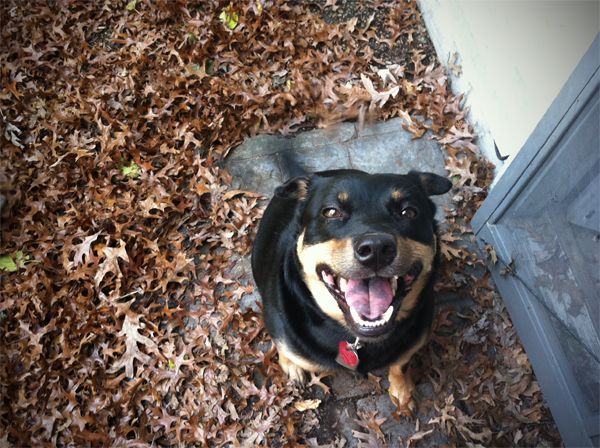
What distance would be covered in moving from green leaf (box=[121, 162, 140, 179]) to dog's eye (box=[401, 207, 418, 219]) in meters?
2.47

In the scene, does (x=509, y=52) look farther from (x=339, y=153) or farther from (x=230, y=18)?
(x=230, y=18)

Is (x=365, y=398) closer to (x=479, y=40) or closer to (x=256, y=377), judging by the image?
(x=256, y=377)

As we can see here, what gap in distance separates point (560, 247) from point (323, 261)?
1649mm

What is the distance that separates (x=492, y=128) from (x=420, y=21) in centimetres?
160

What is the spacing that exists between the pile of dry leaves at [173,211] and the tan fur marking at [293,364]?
4.0 inches

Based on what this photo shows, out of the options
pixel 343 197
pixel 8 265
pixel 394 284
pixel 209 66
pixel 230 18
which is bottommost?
pixel 8 265

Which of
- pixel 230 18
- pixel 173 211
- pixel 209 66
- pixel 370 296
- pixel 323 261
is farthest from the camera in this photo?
pixel 230 18

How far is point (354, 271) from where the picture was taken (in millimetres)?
2322

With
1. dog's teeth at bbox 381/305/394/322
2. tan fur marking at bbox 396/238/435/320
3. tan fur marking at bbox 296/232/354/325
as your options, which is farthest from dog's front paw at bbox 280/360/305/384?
dog's teeth at bbox 381/305/394/322

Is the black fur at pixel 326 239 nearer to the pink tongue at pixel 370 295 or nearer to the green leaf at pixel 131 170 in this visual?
the pink tongue at pixel 370 295

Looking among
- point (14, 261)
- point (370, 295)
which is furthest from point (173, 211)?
point (370, 295)

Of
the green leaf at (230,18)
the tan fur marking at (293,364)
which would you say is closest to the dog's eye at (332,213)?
the tan fur marking at (293,364)

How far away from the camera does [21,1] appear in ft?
16.2

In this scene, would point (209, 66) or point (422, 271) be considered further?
point (209, 66)
